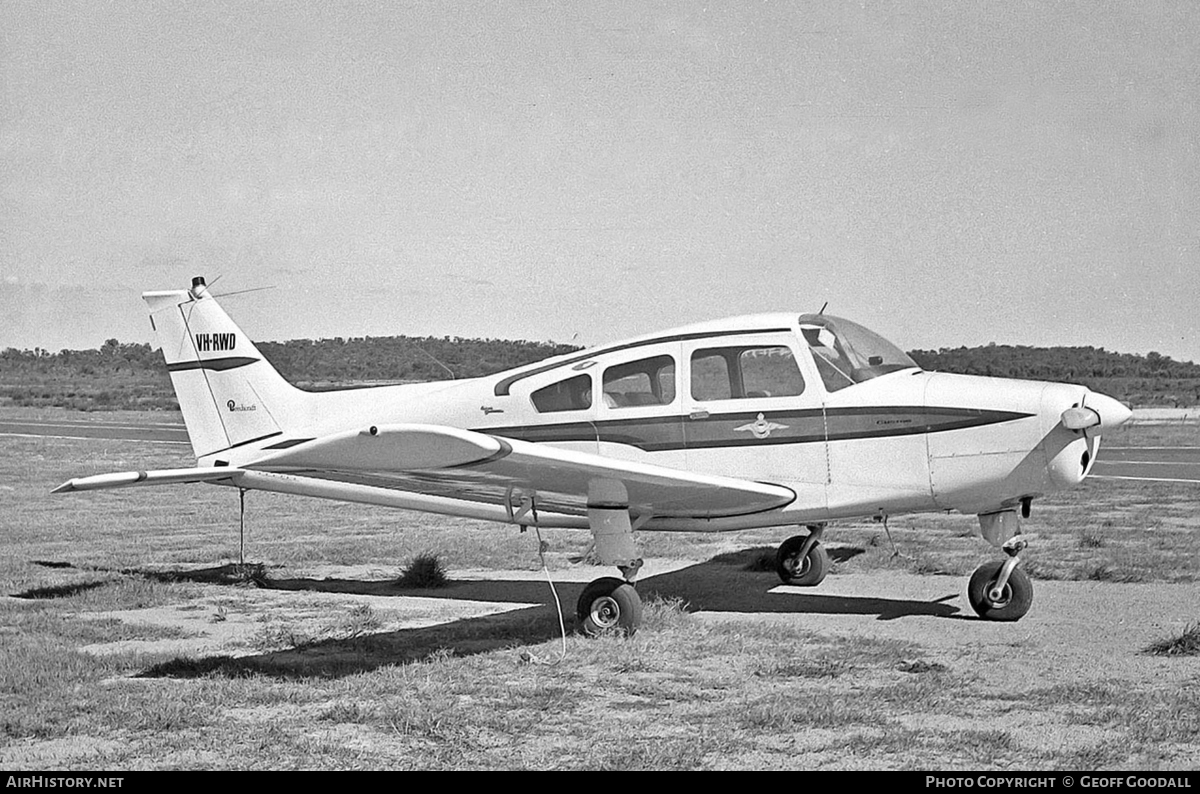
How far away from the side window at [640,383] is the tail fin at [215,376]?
347 cm

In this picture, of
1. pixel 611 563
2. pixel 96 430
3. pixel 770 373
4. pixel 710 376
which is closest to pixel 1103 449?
pixel 770 373

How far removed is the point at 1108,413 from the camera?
8219mm

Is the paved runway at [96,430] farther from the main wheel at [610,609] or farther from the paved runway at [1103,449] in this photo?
the main wheel at [610,609]

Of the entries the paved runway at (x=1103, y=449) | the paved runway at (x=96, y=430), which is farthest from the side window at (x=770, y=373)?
the paved runway at (x=96, y=430)

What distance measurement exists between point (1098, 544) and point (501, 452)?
340 inches

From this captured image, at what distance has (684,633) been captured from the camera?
8375mm

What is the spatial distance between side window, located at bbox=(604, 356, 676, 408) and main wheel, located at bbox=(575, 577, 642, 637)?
1579 mm

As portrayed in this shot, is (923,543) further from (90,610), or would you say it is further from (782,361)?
(90,610)

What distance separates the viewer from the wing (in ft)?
21.0

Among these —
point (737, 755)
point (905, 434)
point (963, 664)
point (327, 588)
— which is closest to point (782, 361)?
point (905, 434)

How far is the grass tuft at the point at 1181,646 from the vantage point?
750cm

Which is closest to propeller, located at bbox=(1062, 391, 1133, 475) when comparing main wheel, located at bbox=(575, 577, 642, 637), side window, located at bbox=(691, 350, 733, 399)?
side window, located at bbox=(691, 350, 733, 399)

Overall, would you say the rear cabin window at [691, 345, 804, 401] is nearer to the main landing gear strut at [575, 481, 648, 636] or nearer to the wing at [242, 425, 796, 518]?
the wing at [242, 425, 796, 518]

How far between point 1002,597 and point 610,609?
2969mm
